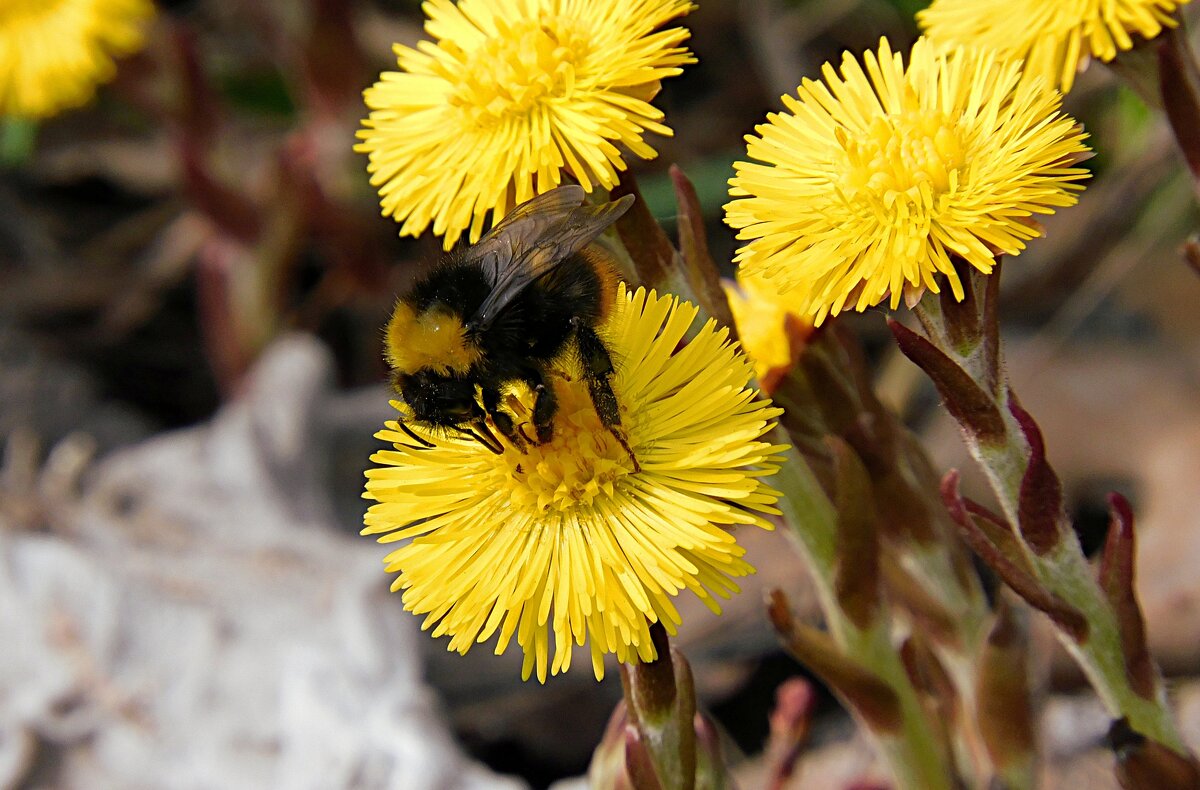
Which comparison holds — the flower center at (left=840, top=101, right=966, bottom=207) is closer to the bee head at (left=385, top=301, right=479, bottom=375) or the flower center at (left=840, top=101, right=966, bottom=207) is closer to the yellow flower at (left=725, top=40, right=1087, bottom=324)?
the yellow flower at (left=725, top=40, right=1087, bottom=324)

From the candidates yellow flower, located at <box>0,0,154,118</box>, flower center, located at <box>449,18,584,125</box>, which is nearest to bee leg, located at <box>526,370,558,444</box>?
flower center, located at <box>449,18,584,125</box>

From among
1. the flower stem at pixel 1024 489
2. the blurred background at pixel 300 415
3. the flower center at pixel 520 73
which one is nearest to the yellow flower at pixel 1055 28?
the flower stem at pixel 1024 489

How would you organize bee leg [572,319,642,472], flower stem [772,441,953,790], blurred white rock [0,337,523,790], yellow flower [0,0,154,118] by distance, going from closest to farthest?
bee leg [572,319,642,472]
flower stem [772,441,953,790]
blurred white rock [0,337,523,790]
yellow flower [0,0,154,118]

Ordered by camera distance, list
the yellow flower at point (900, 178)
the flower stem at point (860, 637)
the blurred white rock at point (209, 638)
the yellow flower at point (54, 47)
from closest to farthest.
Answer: the yellow flower at point (900, 178), the flower stem at point (860, 637), the blurred white rock at point (209, 638), the yellow flower at point (54, 47)

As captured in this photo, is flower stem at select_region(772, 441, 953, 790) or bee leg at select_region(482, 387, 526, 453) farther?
flower stem at select_region(772, 441, 953, 790)

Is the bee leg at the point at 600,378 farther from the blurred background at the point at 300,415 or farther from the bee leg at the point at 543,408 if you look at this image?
the blurred background at the point at 300,415

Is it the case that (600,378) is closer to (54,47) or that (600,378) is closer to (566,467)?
(566,467)

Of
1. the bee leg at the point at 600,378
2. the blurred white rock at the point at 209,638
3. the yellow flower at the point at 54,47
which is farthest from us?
the yellow flower at the point at 54,47
